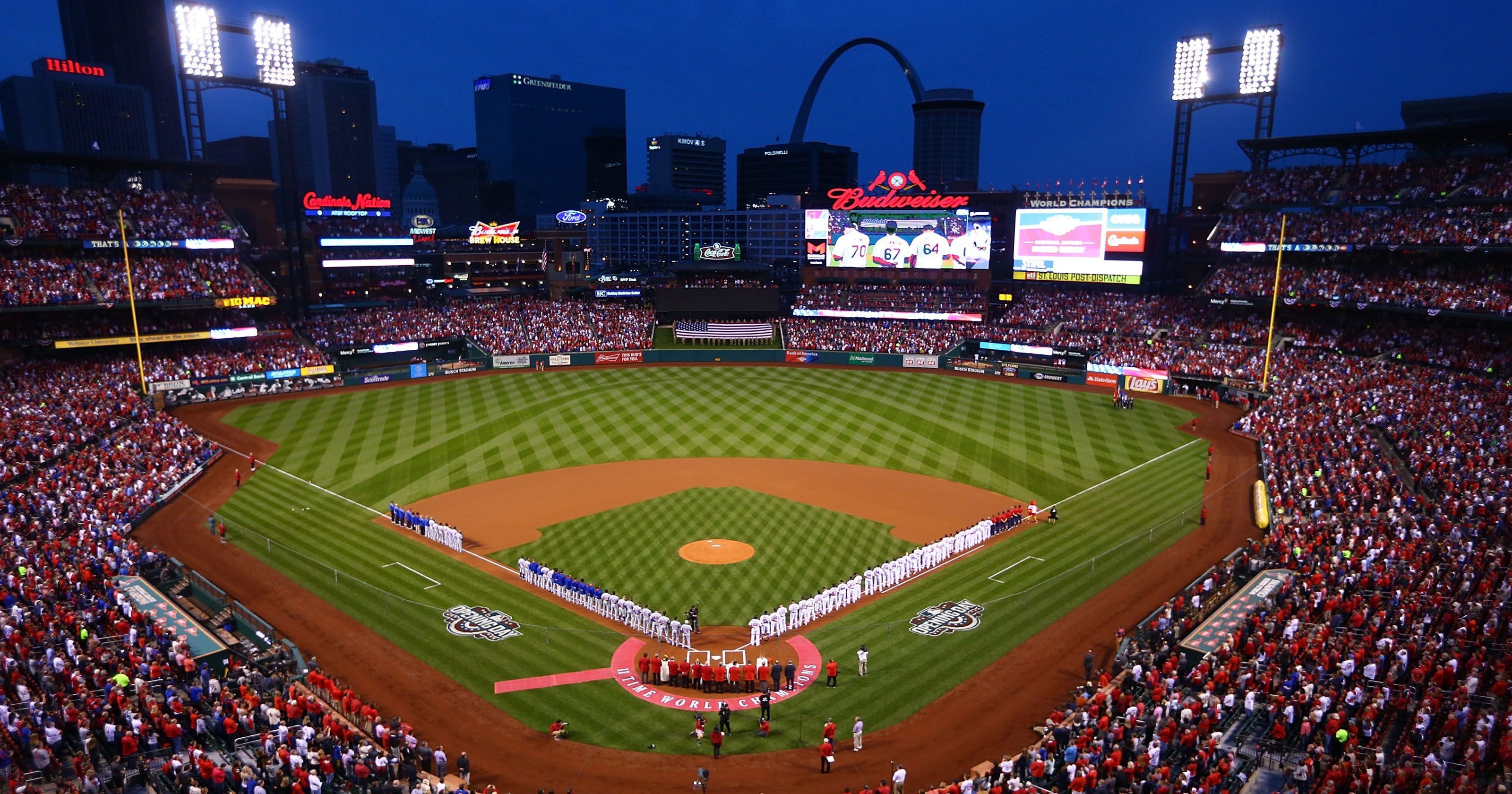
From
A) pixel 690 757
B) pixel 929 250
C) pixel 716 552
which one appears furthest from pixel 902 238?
pixel 690 757

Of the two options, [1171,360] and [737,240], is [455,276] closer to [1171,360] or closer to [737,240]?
[737,240]

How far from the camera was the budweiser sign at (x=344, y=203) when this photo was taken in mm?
69250

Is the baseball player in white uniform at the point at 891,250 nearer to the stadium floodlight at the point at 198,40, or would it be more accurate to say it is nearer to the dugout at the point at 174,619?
the stadium floodlight at the point at 198,40

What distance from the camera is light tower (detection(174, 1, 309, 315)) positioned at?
2189 inches

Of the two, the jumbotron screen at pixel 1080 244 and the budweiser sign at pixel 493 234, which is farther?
the budweiser sign at pixel 493 234

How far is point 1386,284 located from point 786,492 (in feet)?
135

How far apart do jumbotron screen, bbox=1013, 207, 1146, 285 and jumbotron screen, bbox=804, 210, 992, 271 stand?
321 cm

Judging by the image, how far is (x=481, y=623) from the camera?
934 inches

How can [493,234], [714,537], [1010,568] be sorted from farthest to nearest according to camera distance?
[493,234] < [714,537] < [1010,568]

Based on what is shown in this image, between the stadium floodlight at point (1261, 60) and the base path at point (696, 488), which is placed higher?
the stadium floodlight at point (1261, 60)

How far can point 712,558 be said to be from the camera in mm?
28312

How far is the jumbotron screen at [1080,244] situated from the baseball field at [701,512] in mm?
15768

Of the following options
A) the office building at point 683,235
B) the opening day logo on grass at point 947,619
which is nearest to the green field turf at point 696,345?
the opening day logo on grass at point 947,619

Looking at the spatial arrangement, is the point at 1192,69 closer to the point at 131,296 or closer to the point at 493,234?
the point at 493,234
